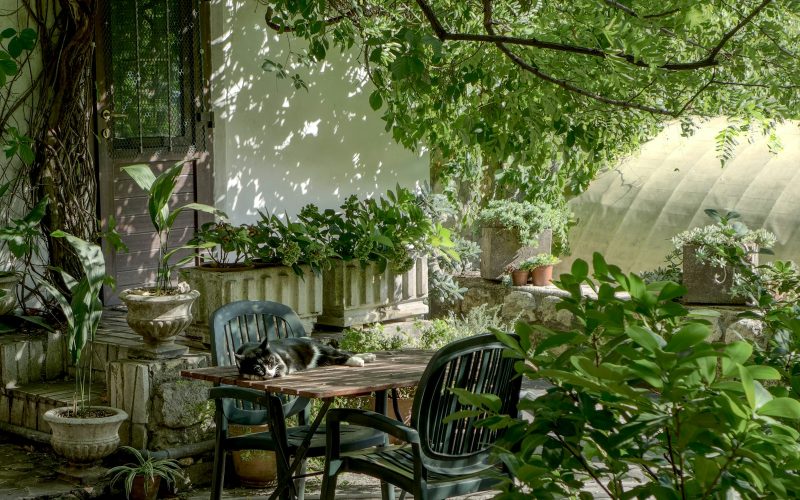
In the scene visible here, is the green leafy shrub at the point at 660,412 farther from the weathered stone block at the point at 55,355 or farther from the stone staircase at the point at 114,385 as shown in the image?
the weathered stone block at the point at 55,355

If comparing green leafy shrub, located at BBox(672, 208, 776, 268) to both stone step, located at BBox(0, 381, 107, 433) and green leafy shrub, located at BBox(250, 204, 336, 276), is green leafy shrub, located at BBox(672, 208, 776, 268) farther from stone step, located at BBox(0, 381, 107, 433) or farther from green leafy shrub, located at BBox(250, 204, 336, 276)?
stone step, located at BBox(0, 381, 107, 433)

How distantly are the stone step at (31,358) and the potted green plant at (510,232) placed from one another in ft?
15.0

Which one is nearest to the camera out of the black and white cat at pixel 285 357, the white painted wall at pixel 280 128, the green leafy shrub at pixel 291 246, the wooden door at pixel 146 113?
the black and white cat at pixel 285 357

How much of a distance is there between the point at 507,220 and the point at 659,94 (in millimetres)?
2904

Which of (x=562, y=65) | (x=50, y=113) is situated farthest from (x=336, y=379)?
(x=50, y=113)

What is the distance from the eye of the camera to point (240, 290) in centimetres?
666

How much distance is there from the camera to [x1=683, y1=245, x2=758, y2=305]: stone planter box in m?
8.87

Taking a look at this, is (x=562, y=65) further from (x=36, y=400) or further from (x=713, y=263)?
(x=713, y=263)

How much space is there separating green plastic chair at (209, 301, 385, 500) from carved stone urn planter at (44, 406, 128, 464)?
818 mm

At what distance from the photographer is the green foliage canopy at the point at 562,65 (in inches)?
189

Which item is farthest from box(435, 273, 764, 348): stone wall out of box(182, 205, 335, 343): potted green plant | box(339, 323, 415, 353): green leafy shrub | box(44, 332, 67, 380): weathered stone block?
box(44, 332, 67, 380): weathered stone block

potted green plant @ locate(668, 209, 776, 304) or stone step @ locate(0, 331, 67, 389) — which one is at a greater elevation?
potted green plant @ locate(668, 209, 776, 304)

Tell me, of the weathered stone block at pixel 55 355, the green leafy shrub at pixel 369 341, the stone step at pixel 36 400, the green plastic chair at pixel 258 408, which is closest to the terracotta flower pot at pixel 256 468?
the green plastic chair at pixel 258 408

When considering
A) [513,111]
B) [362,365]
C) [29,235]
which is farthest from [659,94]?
[29,235]
